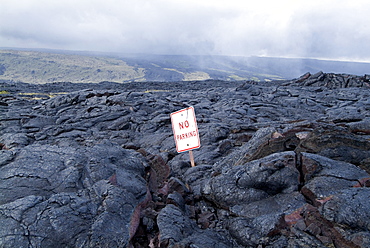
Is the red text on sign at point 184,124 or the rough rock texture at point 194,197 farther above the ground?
the red text on sign at point 184,124

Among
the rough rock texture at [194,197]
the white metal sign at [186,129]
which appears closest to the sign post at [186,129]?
the white metal sign at [186,129]

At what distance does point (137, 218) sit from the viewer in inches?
267

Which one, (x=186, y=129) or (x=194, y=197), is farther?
(x=186, y=129)

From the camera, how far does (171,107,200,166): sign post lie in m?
10.5

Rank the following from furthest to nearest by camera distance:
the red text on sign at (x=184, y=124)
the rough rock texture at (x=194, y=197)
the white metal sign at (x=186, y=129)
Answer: the red text on sign at (x=184, y=124), the white metal sign at (x=186, y=129), the rough rock texture at (x=194, y=197)

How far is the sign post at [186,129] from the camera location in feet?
34.5

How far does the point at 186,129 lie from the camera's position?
1079 cm

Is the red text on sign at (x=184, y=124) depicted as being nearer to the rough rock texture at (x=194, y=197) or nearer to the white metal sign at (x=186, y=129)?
the white metal sign at (x=186, y=129)

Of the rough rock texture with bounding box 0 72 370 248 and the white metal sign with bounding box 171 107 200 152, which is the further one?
the white metal sign with bounding box 171 107 200 152

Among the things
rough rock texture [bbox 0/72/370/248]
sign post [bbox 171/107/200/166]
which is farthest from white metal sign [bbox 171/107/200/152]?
rough rock texture [bbox 0/72/370/248]

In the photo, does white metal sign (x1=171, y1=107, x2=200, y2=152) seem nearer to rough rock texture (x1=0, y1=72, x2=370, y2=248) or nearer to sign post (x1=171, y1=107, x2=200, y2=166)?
sign post (x1=171, y1=107, x2=200, y2=166)

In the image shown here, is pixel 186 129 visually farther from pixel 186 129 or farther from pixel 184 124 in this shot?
pixel 184 124

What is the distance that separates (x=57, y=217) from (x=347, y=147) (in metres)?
9.84

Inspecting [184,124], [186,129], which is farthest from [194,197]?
[184,124]
